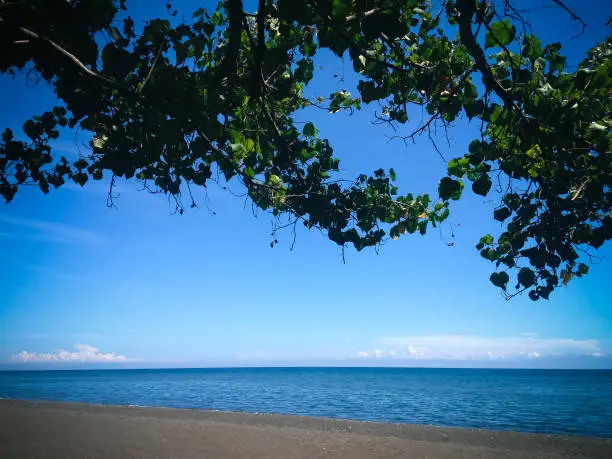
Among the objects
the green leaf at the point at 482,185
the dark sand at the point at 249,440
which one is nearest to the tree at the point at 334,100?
the green leaf at the point at 482,185

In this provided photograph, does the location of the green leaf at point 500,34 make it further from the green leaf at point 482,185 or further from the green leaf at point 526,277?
the green leaf at point 526,277

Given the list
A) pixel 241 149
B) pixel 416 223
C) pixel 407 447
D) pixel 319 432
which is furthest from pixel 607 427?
pixel 241 149

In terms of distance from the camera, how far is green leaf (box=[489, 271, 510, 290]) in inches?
124

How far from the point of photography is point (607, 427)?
54.9ft

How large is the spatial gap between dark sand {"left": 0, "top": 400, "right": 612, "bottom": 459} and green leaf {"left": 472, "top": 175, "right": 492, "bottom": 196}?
26.0 ft

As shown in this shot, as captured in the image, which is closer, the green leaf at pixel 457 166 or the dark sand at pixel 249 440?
the green leaf at pixel 457 166

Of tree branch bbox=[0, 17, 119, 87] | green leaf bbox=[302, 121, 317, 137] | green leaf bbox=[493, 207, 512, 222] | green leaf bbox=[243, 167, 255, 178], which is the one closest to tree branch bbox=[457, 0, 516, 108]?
green leaf bbox=[493, 207, 512, 222]

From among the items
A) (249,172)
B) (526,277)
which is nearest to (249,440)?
(249,172)

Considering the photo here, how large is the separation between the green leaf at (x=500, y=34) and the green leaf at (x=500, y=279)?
2.01 metres

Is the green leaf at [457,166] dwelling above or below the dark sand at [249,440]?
above

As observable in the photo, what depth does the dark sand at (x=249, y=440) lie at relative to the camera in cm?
803

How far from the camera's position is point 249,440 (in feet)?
31.0

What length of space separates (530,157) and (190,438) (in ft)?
35.3

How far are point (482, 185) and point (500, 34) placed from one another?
3.64ft
